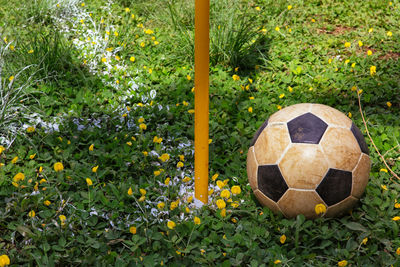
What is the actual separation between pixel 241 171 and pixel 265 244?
715mm

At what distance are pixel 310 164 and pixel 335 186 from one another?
0.67ft

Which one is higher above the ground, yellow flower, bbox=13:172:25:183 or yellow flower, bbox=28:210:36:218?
yellow flower, bbox=13:172:25:183

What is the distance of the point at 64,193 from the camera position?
296cm

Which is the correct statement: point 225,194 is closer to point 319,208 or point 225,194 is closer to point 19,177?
point 319,208

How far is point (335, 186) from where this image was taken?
259 centimetres

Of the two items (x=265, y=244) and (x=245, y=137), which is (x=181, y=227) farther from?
(x=245, y=137)

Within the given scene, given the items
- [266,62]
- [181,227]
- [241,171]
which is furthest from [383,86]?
[181,227]

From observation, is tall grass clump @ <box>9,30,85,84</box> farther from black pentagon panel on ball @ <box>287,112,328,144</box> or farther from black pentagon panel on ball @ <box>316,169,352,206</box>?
black pentagon panel on ball @ <box>316,169,352,206</box>

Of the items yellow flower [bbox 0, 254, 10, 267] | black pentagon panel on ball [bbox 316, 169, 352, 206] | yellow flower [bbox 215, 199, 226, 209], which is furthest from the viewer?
yellow flower [bbox 215, 199, 226, 209]

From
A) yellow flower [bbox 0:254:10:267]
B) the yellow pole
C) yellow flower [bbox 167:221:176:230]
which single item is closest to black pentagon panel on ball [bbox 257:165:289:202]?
the yellow pole

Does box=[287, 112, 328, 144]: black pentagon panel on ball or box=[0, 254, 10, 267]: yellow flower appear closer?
box=[0, 254, 10, 267]: yellow flower

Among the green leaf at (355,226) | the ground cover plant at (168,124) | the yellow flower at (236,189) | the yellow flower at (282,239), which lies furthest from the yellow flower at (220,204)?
the green leaf at (355,226)

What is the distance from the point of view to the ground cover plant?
2605 mm

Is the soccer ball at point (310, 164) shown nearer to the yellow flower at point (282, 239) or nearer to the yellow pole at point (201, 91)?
the yellow flower at point (282, 239)
